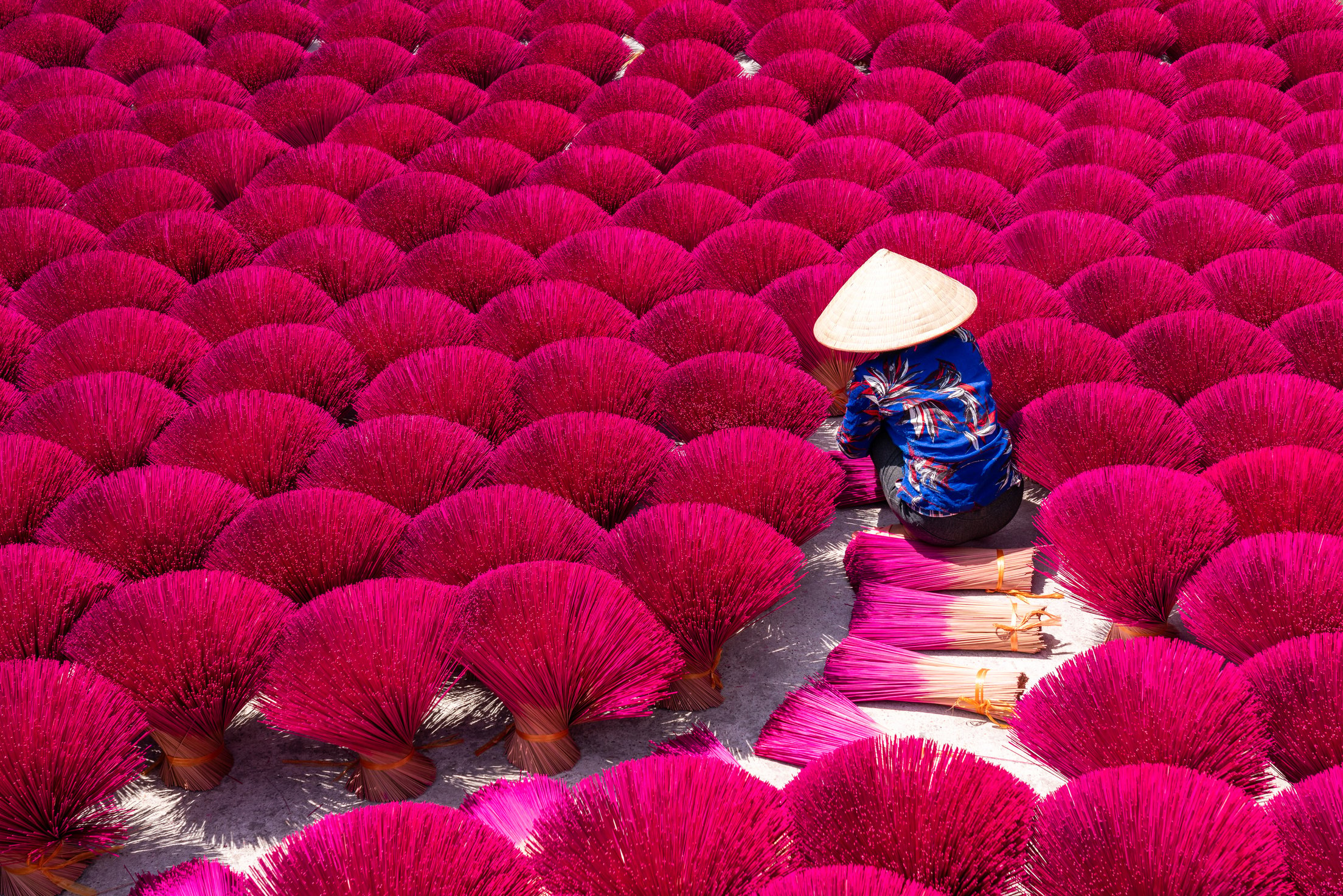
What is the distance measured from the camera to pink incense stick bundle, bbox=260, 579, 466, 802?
5.51ft

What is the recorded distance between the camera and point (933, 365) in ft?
6.73

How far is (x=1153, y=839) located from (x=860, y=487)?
981 millimetres

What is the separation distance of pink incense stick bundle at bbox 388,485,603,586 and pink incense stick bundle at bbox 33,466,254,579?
0.34m

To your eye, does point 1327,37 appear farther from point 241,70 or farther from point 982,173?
point 241,70

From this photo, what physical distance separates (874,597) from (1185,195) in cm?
139

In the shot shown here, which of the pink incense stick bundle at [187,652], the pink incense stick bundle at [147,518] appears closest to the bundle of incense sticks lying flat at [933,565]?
the pink incense stick bundle at [187,652]

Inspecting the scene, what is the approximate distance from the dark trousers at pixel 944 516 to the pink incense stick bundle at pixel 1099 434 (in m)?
0.09

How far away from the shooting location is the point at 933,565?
206cm

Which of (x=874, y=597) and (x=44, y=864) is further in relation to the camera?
(x=874, y=597)

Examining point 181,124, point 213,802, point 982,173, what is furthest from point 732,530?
point 181,124

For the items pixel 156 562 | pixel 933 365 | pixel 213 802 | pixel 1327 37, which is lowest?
pixel 213 802

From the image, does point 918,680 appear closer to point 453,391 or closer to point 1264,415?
point 1264,415

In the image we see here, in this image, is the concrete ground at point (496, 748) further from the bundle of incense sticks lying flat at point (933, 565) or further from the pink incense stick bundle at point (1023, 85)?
the pink incense stick bundle at point (1023, 85)

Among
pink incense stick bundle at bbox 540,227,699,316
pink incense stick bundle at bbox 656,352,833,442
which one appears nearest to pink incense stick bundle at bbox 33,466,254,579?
pink incense stick bundle at bbox 656,352,833,442
